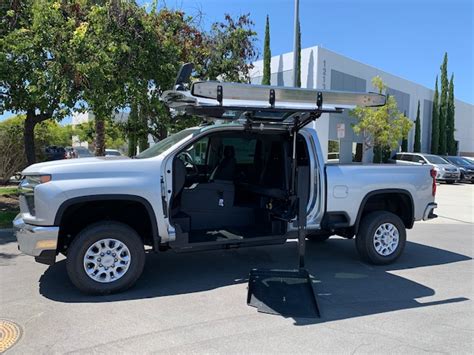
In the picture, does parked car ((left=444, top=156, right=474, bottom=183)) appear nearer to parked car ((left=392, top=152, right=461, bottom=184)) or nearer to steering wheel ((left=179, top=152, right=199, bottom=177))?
parked car ((left=392, top=152, right=461, bottom=184))

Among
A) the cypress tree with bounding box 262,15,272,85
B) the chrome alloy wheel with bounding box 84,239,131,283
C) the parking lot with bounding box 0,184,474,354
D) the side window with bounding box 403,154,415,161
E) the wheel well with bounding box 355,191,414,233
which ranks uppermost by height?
the cypress tree with bounding box 262,15,272,85

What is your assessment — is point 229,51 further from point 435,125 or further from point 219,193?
point 435,125

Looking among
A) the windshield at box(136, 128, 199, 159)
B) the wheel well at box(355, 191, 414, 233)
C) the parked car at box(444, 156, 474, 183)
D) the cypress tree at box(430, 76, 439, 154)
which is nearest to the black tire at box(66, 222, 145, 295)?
the windshield at box(136, 128, 199, 159)

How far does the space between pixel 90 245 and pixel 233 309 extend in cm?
173

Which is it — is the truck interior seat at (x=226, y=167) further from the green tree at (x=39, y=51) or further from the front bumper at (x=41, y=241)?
the green tree at (x=39, y=51)

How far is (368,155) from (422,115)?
11.8 meters

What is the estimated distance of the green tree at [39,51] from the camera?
29.4ft

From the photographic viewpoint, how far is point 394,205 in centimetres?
697

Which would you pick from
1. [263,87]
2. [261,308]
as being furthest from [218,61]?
[261,308]

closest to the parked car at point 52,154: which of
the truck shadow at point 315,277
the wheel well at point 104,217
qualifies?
the truck shadow at point 315,277

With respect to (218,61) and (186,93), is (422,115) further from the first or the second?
(186,93)

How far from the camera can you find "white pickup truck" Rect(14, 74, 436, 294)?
15.7 feet

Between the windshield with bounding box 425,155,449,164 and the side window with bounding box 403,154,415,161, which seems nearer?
the windshield with bounding box 425,155,449,164

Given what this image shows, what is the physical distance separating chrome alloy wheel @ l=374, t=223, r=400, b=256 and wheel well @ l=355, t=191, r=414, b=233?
35cm
